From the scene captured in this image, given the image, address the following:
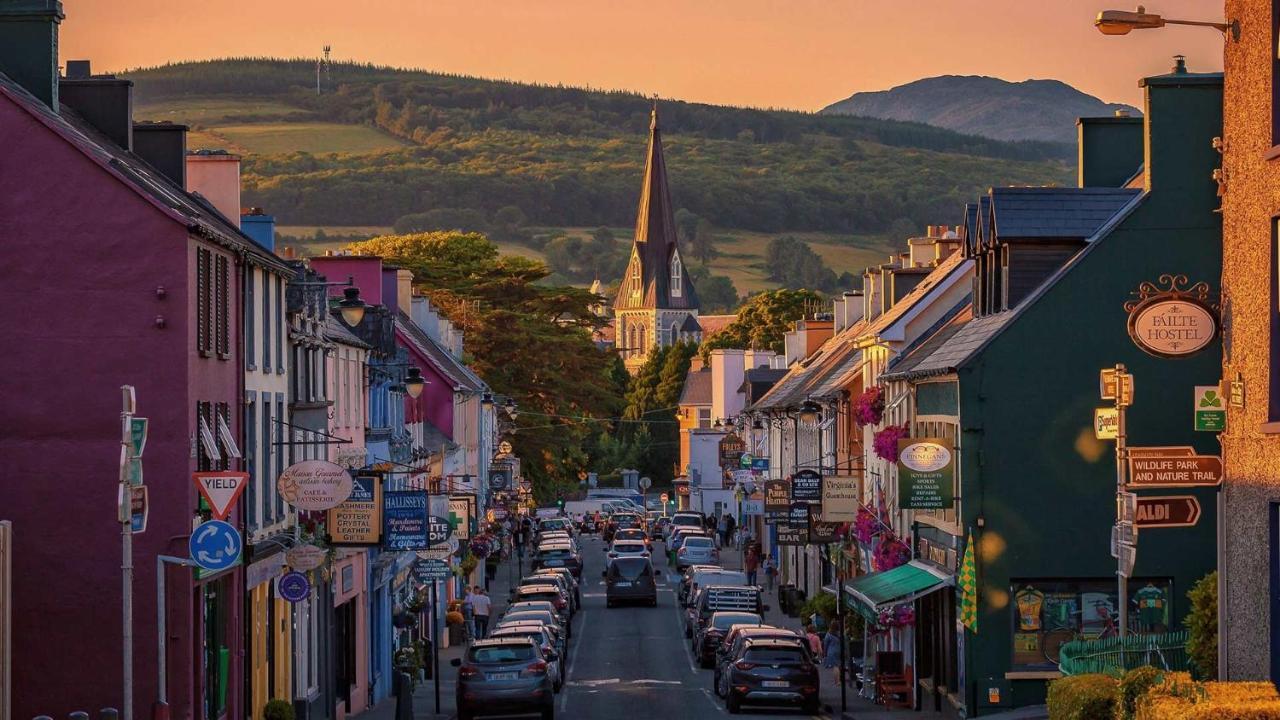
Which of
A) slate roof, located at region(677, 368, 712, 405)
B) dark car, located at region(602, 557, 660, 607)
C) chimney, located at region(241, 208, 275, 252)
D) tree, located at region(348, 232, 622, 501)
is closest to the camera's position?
chimney, located at region(241, 208, 275, 252)

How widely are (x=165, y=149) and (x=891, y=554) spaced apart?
56.1 ft

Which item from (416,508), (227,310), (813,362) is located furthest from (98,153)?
(813,362)

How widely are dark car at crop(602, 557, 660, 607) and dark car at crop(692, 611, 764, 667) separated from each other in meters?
18.5

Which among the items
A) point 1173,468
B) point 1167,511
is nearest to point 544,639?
point 1167,511

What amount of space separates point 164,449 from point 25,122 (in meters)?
4.33

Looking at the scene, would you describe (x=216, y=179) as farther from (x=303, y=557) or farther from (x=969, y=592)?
(x=969, y=592)

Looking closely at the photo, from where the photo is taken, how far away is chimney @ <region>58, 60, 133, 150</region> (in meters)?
28.8

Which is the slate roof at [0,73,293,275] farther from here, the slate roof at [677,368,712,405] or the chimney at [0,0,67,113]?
the slate roof at [677,368,712,405]

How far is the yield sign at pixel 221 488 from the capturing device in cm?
2392

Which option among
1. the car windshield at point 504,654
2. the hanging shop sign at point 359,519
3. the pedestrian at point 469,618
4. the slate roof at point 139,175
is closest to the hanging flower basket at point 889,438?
the car windshield at point 504,654

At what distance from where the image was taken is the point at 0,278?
24531 mm

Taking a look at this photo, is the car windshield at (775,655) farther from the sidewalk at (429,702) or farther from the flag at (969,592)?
the sidewalk at (429,702)

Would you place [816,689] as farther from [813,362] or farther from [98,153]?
[813,362]

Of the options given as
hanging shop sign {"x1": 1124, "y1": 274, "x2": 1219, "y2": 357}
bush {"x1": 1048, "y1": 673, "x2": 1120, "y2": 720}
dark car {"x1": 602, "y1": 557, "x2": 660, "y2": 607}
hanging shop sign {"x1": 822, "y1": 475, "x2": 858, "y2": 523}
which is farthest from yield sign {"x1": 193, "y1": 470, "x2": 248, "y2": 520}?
dark car {"x1": 602, "y1": 557, "x2": 660, "y2": 607}
